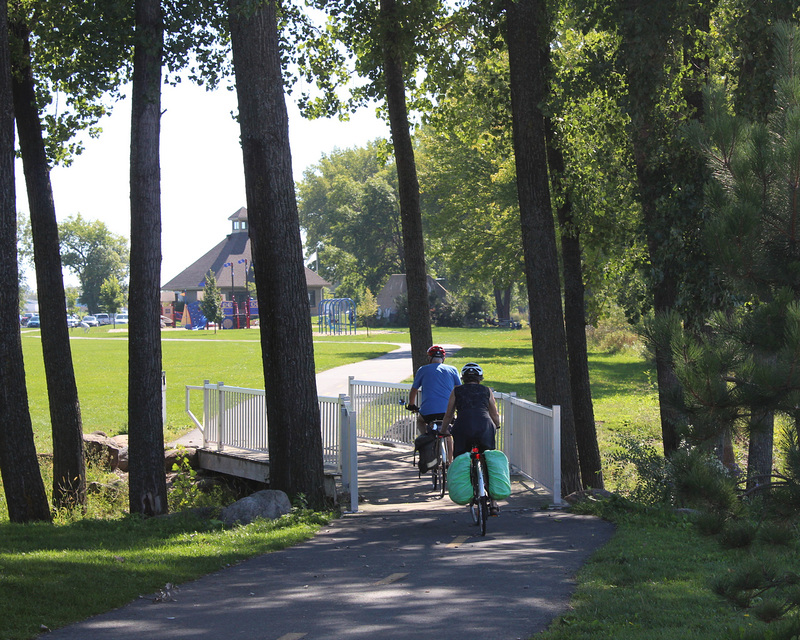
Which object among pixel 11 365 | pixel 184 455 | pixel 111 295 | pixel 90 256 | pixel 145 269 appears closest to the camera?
pixel 11 365

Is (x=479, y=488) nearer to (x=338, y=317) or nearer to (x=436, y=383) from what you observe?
(x=436, y=383)

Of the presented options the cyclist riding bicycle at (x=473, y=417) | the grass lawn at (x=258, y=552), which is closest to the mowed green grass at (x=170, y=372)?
the grass lawn at (x=258, y=552)

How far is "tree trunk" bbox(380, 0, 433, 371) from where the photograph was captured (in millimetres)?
16812

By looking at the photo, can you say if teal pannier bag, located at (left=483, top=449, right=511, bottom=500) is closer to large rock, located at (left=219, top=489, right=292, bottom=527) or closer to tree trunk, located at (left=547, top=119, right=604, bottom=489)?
large rock, located at (left=219, top=489, right=292, bottom=527)

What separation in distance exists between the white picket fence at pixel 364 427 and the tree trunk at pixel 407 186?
3.92ft

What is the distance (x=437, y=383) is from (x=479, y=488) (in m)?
2.56

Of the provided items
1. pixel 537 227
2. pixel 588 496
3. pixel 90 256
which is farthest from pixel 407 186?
pixel 90 256

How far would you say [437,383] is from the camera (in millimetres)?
11609

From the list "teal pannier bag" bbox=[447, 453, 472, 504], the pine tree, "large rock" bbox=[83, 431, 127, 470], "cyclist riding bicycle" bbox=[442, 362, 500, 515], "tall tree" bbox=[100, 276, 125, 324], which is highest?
"tall tree" bbox=[100, 276, 125, 324]

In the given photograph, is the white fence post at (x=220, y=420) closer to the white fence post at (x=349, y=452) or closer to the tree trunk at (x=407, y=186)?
the tree trunk at (x=407, y=186)

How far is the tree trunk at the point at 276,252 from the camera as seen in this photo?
452 inches

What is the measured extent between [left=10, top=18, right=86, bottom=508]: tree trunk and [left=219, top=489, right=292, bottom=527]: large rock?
4435 mm

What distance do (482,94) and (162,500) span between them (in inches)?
401

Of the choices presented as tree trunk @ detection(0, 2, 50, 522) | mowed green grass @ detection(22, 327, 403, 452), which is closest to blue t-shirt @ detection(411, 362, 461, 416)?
tree trunk @ detection(0, 2, 50, 522)
